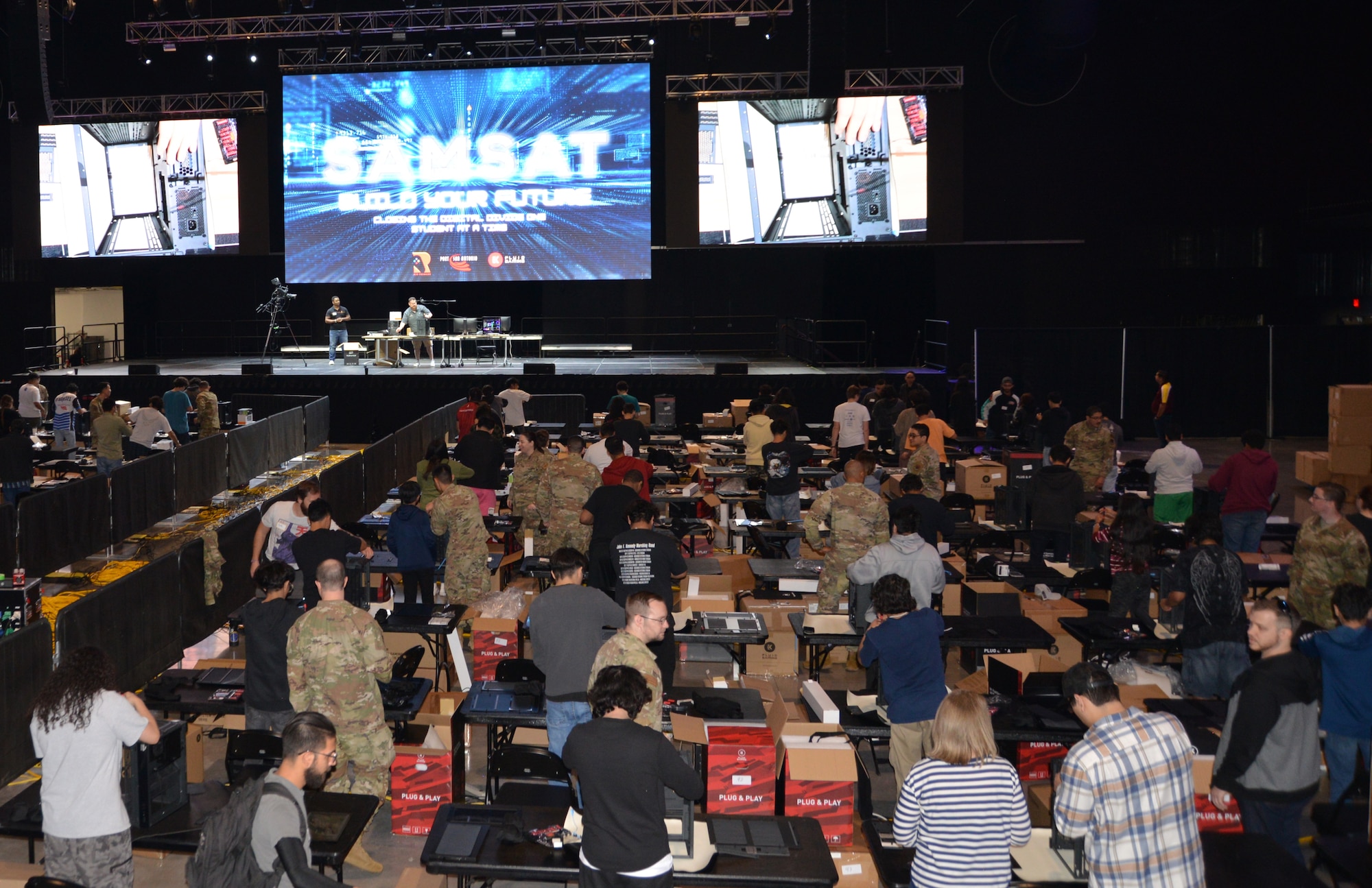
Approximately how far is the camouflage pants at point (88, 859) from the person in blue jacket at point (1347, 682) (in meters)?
5.27

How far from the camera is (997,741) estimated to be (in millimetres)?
6141

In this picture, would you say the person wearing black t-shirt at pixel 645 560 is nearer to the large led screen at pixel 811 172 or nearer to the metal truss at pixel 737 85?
the metal truss at pixel 737 85

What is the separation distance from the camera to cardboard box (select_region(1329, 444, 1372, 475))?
14672 mm

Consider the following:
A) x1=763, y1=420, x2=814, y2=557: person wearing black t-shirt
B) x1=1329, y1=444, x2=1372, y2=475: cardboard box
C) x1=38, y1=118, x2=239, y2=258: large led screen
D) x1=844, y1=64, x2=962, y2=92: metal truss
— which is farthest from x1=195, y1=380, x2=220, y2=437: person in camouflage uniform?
x1=1329, y1=444, x2=1372, y2=475: cardboard box

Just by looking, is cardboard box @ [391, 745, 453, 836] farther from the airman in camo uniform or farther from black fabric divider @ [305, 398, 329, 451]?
black fabric divider @ [305, 398, 329, 451]

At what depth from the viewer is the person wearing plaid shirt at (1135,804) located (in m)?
3.96

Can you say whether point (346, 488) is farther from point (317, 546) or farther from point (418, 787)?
point (418, 787)

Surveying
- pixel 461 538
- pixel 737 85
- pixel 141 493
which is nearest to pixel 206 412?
pixel 141 493

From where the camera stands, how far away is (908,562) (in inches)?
273

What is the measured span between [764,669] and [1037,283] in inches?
664

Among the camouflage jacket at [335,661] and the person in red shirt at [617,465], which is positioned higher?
the person in red shirt at [617,465]

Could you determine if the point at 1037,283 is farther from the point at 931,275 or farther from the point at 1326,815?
the point at 1326,815

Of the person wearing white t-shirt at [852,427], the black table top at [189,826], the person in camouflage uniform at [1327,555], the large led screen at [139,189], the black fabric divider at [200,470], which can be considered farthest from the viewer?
the large led screen at [139,189]

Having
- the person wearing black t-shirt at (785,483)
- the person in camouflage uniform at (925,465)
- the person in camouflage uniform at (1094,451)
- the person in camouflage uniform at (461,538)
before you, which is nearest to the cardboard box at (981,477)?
the person in camouflage uniform at (1094,451)
